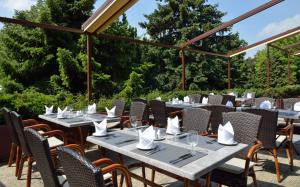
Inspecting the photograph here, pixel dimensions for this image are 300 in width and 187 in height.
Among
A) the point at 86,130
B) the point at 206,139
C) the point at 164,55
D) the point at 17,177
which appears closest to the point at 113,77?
the point at 164,55

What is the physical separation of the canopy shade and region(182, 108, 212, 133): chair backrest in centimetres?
261

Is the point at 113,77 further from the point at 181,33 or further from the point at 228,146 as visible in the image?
the point at 228,146

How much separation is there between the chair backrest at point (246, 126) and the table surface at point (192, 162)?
550 mm

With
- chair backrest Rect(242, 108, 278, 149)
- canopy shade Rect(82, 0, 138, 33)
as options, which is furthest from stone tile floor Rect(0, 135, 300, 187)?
canopy shade Rect(82, 0, 138, 33)

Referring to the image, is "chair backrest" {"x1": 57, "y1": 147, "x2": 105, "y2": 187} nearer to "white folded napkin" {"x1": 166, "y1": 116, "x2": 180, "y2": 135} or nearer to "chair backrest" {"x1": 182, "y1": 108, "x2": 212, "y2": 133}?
"white folded napkin" {"x1": 166, "y1": 116, "x2": 180, "y2": 135}

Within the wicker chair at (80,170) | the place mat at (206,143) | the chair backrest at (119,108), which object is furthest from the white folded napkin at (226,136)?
the chair backrest at (119,108)

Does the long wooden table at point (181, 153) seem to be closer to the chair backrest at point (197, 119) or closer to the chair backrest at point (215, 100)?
the chair backrest at point (197, 119)

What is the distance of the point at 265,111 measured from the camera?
349 centimetres

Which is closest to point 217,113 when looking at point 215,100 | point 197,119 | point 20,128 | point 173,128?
point 197,119

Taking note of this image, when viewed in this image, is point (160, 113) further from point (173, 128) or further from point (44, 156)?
point (44, 156)

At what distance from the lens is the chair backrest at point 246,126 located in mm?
2822

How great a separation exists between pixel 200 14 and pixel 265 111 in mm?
19470

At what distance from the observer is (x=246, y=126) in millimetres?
2910

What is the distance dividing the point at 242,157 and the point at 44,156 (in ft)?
6.93
